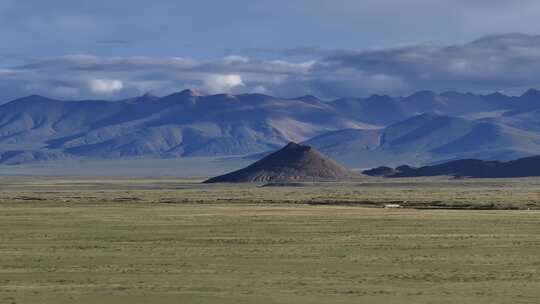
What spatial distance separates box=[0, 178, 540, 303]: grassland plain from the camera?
3703 centimetres

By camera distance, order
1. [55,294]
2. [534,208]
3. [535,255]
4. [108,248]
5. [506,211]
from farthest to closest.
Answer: [534,208]
[506,211]
[108,248]
[535,255]
[55,294]

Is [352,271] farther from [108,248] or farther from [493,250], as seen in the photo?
[108,248]

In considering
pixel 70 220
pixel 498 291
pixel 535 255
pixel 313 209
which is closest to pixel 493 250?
pixel 535 255

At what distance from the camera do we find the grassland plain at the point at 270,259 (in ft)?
121

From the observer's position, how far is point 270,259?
49281 millimetres

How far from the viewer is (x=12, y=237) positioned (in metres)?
62.6

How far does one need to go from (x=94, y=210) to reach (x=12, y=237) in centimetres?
3435

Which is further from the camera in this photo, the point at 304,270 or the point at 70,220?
the point at 70,220

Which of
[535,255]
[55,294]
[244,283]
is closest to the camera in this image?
[55,294]

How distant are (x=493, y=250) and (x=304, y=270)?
12.9 meters

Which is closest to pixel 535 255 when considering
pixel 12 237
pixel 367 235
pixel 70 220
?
pixel 367 235

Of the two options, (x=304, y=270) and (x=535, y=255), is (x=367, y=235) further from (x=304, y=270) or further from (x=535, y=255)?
(x=304, y=270)

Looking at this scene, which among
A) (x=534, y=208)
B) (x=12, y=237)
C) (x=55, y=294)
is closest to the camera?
(x=55, y=294)

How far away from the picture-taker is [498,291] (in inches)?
1470
